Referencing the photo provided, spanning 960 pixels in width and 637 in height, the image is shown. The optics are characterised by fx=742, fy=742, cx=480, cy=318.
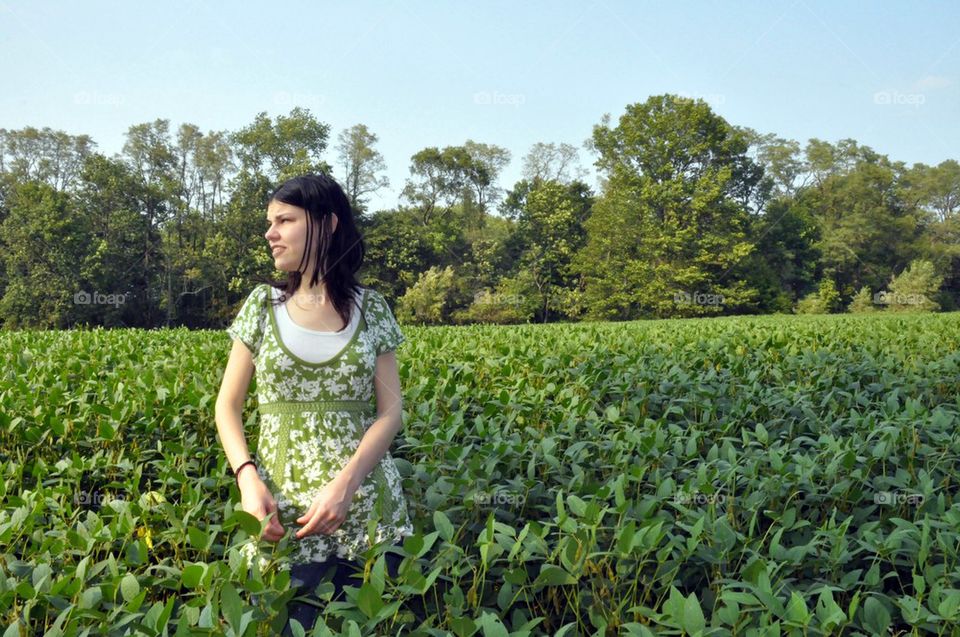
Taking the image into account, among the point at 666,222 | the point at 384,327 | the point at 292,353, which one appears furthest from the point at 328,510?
the point at 666,222

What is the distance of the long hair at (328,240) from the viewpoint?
2.38 metres

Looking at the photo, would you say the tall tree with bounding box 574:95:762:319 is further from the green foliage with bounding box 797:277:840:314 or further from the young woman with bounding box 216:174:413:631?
the young woman with bounding box 216:174:413:631

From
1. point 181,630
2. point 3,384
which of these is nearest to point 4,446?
point 3,384

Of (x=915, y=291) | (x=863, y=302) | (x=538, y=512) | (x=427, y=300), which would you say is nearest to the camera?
(x=538, y=512)

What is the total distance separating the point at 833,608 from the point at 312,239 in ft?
5.87

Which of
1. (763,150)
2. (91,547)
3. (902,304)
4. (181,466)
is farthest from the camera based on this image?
(763,150)

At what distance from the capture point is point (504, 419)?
4.02 m

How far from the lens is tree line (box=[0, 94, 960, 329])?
38562mm

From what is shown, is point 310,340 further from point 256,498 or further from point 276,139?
point 276,139

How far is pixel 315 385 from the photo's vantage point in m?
2.41

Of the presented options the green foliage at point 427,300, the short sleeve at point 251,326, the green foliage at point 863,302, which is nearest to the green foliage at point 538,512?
the short sleeve at point 251,326

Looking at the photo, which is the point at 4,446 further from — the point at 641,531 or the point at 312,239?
the point at 641,531

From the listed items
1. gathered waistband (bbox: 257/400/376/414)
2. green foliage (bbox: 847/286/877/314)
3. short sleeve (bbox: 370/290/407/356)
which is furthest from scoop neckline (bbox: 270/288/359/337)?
green foliage (bbox: 847/286/877/314)

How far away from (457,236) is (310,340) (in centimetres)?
4387
